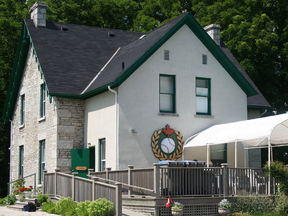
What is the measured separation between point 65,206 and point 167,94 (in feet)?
23.1

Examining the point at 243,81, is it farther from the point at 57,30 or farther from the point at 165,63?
the point at 57,30

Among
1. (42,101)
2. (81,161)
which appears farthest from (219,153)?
(42,101)

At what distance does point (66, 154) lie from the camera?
22.5 m

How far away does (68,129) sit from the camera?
74.7 feet

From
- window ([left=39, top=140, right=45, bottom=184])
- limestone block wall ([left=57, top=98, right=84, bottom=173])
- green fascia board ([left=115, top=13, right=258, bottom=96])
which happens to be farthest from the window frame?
green fascia board ([left=115, top=13, right=258, bottom=96])

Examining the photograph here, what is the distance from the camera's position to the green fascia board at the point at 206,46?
67.6 feet

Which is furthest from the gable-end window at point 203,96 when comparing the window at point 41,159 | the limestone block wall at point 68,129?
the window at point 41,159

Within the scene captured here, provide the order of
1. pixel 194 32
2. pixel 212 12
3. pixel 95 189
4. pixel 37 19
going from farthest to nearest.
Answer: pixel 212 12, pixel 37 19, pixel 194 32, pixel 95 189

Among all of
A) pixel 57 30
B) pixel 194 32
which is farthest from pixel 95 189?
pixel 57 30

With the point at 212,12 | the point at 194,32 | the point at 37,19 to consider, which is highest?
the point at 212,12

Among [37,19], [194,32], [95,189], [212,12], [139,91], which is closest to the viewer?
[95,189]

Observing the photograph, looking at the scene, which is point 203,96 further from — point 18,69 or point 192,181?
point 18,69

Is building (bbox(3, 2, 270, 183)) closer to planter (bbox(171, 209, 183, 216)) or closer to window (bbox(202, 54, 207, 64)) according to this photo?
window (bbox(202, 54, 207, 64))

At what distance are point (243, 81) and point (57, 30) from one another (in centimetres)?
1090
